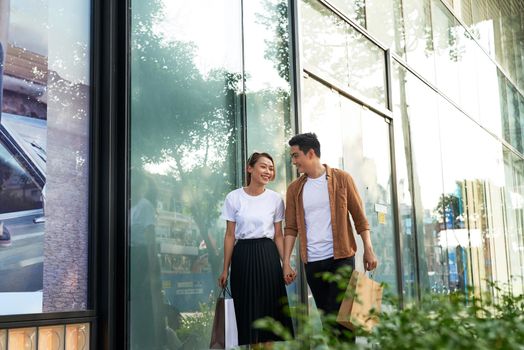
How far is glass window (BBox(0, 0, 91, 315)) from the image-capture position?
4.67 meters

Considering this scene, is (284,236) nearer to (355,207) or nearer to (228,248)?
(228,248)

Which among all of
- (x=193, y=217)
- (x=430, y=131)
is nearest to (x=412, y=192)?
(x=430, y=131)

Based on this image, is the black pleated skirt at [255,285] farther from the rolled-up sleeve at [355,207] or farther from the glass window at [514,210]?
the glass window at [514,210]

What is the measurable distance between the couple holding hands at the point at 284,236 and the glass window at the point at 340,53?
220cm

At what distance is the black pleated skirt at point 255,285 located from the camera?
5.10m

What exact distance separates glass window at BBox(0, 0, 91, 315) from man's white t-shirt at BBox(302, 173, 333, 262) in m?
1.41

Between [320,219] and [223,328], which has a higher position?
[320,219]

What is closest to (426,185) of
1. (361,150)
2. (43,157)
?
(361,150)

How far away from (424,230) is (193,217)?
4.94 metres

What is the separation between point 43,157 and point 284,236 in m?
1.61

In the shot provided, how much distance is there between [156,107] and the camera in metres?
5.65

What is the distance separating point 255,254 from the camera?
5133 mm

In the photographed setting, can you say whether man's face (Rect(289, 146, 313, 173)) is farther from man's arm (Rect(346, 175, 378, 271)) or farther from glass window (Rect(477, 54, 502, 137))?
glass window (Rect(477, 54, 502, 137))

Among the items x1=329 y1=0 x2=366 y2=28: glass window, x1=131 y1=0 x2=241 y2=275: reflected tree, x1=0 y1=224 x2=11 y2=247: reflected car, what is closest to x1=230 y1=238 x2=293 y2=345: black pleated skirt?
x1=131 y1=0 x2=241 y2=275: reflected tree
